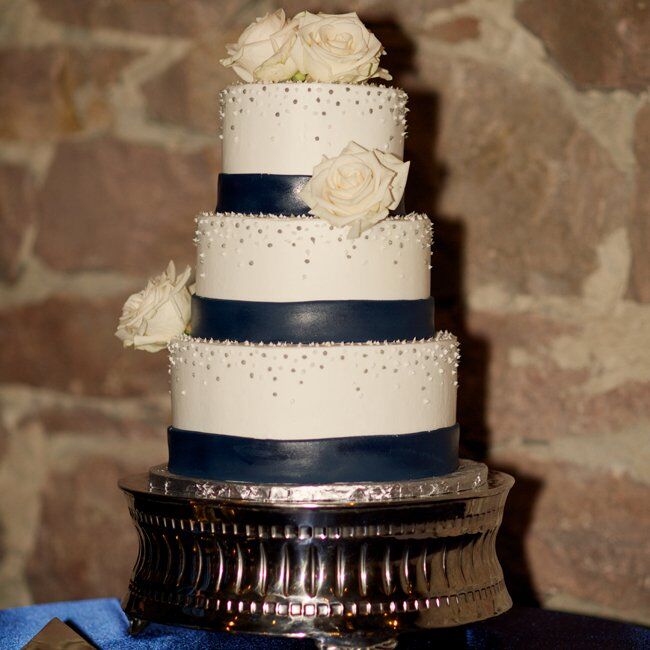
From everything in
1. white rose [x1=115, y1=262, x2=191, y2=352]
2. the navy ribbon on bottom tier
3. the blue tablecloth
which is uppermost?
white rose [x1=115, y1=262, x2=191, y2=352]

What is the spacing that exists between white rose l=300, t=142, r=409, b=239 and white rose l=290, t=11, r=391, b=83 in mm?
119

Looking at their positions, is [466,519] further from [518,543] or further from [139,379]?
[139,379]

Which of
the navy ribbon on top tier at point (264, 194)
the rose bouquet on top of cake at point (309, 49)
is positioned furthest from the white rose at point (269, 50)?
the navy ribbon on top tier at point (264, 194)

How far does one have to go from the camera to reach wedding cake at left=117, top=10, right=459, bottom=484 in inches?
50.2

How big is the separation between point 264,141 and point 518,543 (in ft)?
2.90

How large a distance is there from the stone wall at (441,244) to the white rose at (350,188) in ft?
2.25

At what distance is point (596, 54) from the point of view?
1846 millimetres

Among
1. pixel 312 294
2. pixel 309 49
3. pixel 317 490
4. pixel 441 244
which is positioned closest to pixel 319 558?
pixel 317 490

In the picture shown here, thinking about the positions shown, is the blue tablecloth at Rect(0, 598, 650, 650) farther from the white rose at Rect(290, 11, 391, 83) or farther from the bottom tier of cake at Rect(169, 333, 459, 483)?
the white rose at Rect(290, 11, 391, 83)

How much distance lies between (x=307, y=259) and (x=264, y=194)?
105 millimetres

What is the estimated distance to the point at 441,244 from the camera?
194 cm

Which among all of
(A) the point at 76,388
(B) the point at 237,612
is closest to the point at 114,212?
(A) the point at 76,388

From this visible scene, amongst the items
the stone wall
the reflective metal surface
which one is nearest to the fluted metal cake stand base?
the reflective metal surface

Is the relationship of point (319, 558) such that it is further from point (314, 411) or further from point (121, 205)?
point (121, 205)
